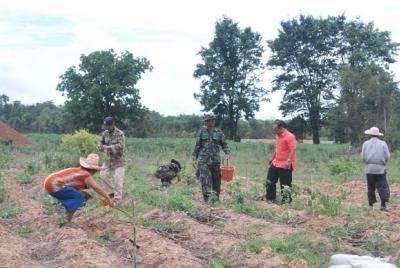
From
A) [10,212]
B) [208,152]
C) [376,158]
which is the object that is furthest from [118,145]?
[376,158]

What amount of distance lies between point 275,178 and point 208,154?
123 centimetres

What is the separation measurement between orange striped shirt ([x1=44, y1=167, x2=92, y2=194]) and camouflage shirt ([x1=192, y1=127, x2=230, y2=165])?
7.46ft

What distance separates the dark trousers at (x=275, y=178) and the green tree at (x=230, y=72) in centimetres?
3520

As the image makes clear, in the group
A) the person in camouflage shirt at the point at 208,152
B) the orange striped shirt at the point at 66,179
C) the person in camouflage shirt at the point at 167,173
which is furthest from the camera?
the person in camouflage shirt at the point at 167,173

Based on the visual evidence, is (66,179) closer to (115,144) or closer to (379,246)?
(115,144)

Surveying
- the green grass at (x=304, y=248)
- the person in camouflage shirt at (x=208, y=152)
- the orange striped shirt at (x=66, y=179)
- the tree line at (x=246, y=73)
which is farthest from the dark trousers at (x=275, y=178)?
the tree line at (x=246, y=73)

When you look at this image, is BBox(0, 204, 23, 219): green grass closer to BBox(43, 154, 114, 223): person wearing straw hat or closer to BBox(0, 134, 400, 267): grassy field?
BBox(0, 134, 400, 267): grassy field

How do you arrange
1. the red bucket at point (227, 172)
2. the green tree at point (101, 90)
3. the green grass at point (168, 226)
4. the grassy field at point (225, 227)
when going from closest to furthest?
1. the grassy field at point (225, 227)
2. the green grass at point (168, 226)
3. the red bucket at point (227, 172)
4. the green tree at point (101, 90)

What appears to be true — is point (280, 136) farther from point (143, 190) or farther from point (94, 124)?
point (94, 124)

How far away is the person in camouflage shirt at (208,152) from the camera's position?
8727 mm

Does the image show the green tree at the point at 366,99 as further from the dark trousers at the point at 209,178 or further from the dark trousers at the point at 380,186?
the dark trousers at the point at 209,178

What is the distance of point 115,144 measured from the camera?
8867 mm

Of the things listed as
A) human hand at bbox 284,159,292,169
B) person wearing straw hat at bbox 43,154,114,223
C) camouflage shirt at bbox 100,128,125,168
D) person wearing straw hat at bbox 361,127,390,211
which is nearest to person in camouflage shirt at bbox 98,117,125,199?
camouflage shirt at bbox 100,128,125,168

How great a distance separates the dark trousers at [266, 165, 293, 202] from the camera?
8906 millimetres
